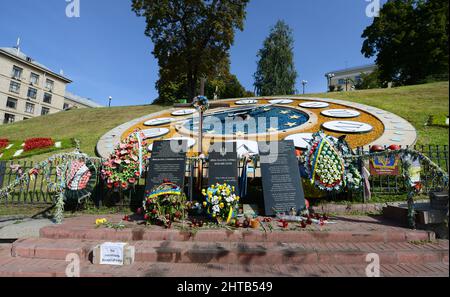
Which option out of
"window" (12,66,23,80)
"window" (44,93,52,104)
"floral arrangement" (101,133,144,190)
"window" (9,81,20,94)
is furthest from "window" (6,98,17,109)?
"floral arrangement" (101,133,144,190)

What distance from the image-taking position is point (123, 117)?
18.5 metres

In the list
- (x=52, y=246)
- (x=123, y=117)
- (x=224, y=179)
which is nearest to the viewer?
(x=52, y=246)

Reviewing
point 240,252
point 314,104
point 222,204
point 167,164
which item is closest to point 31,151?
point 167,164

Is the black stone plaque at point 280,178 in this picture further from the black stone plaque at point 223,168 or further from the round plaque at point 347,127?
the round plaque at point 347,127

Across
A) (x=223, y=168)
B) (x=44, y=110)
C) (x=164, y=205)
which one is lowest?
(x=164, y=205)

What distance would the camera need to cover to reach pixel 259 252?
409 cm

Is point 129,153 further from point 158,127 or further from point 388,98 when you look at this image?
point 388,98

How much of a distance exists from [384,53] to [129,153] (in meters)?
41.8

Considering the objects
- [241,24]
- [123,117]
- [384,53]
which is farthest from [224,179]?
[384,53]

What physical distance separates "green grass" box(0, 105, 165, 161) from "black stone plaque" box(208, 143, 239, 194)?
849 centimetres

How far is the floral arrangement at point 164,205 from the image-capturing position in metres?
5.34

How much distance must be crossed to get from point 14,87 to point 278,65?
160ft

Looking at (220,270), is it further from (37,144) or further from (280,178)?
(37,144)

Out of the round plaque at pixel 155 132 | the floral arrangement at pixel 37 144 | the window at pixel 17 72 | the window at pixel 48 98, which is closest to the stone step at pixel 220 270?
the round plaque at pixel 155 132
